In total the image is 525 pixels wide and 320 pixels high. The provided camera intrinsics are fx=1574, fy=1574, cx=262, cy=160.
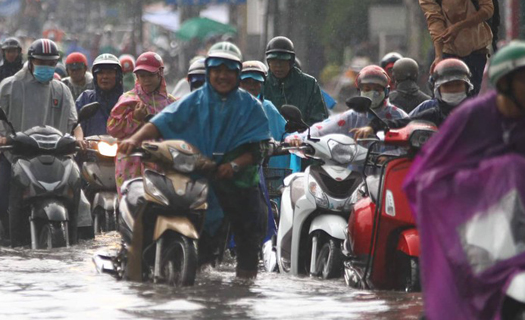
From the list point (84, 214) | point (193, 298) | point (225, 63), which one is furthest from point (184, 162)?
point (84, 214)

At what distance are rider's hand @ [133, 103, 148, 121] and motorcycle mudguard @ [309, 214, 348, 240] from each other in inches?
91.4

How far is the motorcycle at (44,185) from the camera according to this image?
1350 cm

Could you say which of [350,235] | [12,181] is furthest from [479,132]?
[12,181]

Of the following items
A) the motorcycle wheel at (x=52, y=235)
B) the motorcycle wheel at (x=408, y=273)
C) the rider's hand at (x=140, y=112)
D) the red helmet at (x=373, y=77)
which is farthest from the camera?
the motorcycle wheel at (x=52, y=235)

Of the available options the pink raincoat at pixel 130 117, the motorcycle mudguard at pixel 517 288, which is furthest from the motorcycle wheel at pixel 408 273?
the motorcycle mudguard at pixel 517 288

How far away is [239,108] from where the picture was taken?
1052cm

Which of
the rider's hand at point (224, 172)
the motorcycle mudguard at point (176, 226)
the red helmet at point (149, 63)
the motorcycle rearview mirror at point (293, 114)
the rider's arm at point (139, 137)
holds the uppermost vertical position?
the red helmet at point (149, 63)

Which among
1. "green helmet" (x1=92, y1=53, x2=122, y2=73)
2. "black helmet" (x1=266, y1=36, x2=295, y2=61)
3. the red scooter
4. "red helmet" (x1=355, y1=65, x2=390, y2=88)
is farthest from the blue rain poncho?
"green helmet" (x1=92, y1=53, x2=122, y2=73)

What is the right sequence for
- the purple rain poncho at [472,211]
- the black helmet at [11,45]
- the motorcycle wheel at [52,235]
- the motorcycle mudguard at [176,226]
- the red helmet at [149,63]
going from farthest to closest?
the black helmet at [11,45] < the motorcycle wheel at [52,235] < the red helmet at [149,63] < the motorcycle mudguard at [176,226] < the purple rain poncho at [472,211]

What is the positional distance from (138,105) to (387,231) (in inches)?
142

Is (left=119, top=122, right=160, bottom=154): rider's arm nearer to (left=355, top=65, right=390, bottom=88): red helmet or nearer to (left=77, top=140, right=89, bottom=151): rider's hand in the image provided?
(left=355, top=65, right=390, bottom=88): red helmet

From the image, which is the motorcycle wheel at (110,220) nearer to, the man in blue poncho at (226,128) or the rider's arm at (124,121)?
the rider's arm at (124,121)

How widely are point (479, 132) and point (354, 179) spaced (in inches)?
193

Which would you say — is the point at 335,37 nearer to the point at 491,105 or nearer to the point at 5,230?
the point at 5,230
